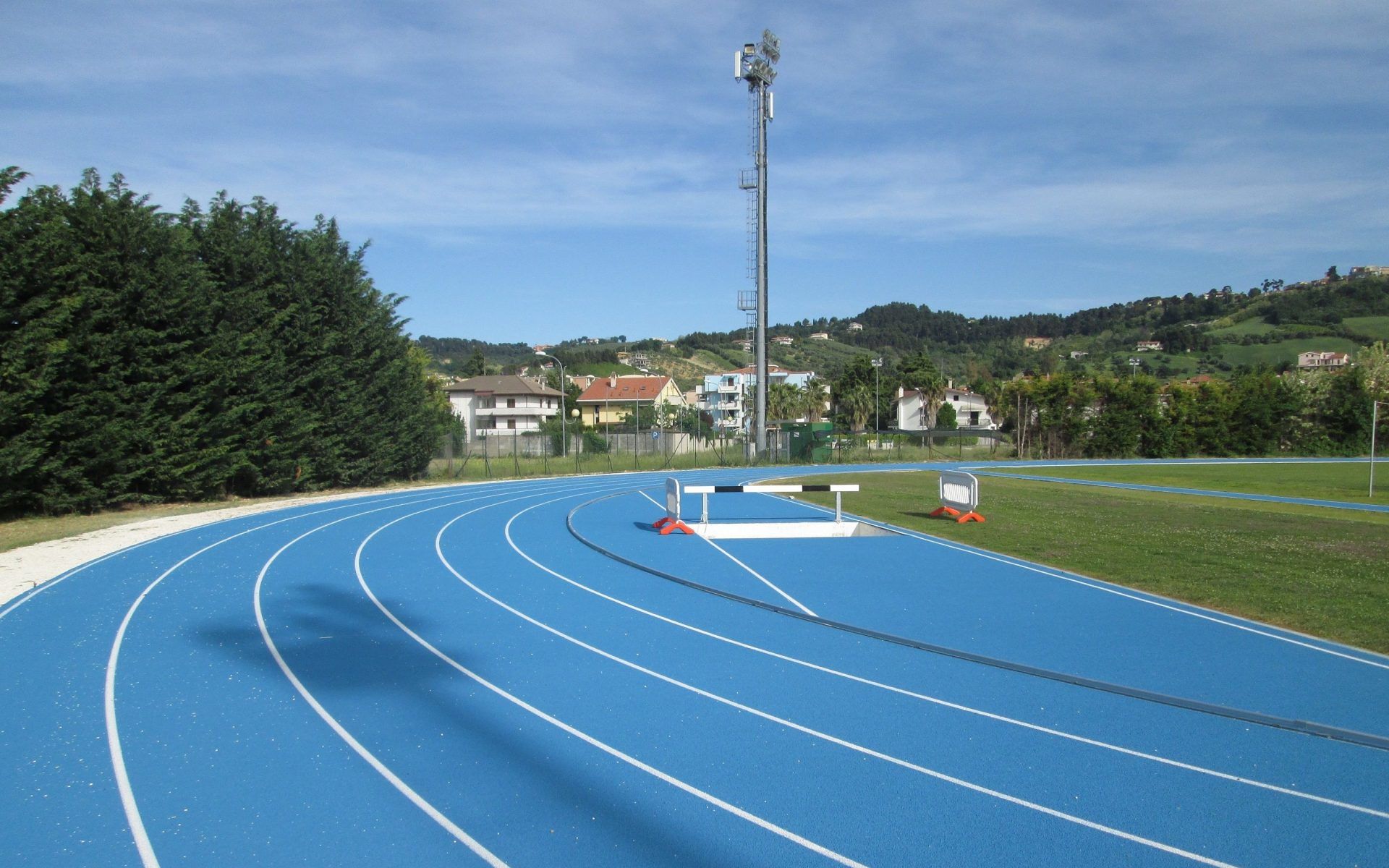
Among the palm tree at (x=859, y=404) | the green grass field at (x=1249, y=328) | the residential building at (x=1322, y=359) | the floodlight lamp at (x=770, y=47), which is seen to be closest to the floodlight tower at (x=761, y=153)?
the floodlight lamp at (x=770, y=47)

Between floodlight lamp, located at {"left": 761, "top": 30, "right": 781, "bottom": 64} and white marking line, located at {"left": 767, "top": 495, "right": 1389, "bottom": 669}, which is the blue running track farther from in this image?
floodlight lamp, located at {"left": 761, "top": 30, "right": 781, "bottom": 64}

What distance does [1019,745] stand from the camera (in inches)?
248

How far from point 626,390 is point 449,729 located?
95.4m

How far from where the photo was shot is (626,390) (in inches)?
3996

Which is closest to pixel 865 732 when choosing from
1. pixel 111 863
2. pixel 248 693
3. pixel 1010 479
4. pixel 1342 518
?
pixel 111 863

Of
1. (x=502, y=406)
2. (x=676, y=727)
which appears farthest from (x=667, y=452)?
(x=502, y=406)

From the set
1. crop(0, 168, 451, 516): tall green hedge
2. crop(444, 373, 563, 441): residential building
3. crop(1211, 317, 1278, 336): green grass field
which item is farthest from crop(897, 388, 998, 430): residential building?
crop(1211, 317, 1278, 336): green grass field

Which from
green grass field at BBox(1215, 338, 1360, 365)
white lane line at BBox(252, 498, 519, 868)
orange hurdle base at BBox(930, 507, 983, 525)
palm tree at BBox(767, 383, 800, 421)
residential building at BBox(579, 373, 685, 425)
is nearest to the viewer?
white lane line at BBox(252, 498, 519, 868)

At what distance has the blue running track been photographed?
4.95 m

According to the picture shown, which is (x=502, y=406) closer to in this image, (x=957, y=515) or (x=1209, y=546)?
(x=957, y=515)

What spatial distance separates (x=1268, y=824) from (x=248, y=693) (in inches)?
307

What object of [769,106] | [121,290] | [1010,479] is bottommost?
[1010,479]

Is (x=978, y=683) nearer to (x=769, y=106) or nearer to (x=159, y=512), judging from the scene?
(x=159, y=512)

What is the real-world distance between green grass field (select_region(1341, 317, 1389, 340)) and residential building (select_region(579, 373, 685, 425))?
108 meters
